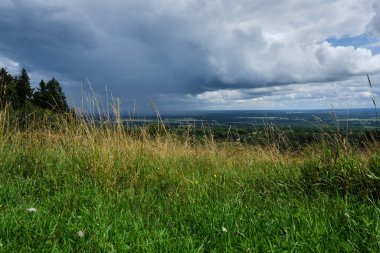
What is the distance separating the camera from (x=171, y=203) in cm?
350

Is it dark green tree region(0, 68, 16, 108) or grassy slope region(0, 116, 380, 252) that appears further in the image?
dark green tree region(0, 68, 16, 108)

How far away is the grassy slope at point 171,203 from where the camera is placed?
98.9 inches

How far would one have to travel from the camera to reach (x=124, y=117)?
6.05m

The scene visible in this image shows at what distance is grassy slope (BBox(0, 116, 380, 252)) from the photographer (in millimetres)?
2512

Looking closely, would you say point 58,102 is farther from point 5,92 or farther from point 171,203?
point 171,203

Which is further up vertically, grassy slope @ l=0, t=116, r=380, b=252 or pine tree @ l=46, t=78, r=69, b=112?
pine tree @ l=46, t=78, r=69, b=112

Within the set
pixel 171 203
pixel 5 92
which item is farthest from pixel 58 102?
pixel 171 203

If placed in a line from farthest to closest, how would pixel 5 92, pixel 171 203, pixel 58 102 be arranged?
pixel 58 102 → pixel 5 92 → pixel 171 203

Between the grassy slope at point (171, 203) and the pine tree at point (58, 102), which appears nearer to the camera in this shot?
the grassy slope at point (171, 203)

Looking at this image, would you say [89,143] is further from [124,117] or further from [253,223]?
[253,223]

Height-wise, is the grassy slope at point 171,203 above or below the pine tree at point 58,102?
below

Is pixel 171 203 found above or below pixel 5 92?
below

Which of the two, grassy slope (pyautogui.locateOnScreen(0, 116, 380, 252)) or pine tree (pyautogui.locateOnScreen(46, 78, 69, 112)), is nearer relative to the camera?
grassy slope (pyautogui.locateOnScreen(0, 116, 380, 252))

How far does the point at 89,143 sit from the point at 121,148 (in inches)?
22.9
